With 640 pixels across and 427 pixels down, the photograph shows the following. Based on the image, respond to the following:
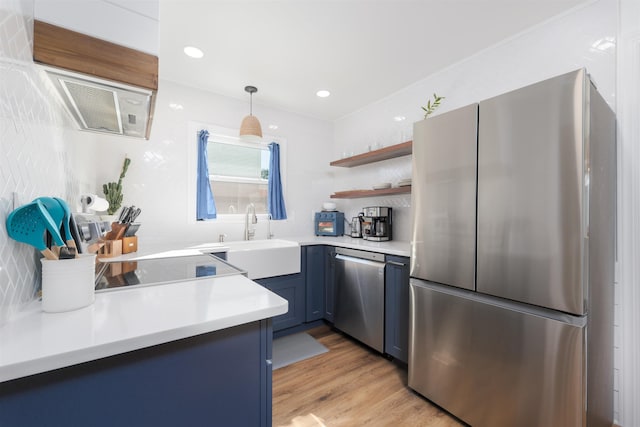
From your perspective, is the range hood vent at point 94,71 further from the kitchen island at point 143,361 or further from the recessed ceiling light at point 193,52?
the recessed ceiling light at point 193,52

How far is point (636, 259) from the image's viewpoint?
5.05 feet

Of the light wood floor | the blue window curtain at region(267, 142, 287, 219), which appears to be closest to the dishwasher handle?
the light wood floor

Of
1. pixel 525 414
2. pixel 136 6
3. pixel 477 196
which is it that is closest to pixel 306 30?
pixel 136 6

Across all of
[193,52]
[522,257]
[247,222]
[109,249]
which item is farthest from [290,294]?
[193,52]

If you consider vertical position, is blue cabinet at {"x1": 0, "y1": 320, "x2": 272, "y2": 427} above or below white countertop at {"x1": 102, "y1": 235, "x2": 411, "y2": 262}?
below

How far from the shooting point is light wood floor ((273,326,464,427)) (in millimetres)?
1635

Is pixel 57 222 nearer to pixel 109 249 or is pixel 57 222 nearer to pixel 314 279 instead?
pixel 109 249

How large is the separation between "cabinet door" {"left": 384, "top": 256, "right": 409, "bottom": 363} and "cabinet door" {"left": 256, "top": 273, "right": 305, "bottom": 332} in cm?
89

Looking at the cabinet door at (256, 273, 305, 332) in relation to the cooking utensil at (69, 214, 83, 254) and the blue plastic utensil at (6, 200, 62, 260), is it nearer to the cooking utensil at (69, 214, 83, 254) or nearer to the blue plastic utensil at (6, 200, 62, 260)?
the cooking utensil at (69, 214, 83, 254)

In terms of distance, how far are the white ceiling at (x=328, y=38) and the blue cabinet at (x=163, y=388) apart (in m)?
1.97

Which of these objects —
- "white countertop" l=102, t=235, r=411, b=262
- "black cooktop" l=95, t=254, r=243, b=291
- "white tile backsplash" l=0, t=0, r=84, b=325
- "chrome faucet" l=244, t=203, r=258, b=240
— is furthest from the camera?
"chrome faucet" l=244, t=203, r=258, b=240

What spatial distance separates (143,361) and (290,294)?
2.00 m

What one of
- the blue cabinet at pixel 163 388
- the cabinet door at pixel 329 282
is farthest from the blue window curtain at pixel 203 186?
the blue cabinet at pixel 163 388

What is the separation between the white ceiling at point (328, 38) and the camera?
5.76ft
